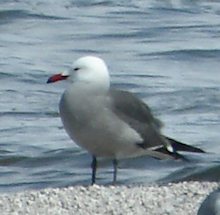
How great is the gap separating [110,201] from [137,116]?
1.17 m

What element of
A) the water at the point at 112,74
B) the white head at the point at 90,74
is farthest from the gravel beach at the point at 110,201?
the water at the point at 112,74

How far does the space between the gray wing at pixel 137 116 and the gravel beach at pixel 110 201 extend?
0.65 metres

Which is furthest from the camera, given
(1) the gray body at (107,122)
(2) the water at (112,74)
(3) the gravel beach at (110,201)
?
(2) the water at (112,74)

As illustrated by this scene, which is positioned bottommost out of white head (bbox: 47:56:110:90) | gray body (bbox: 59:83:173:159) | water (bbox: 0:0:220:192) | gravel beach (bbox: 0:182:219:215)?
water (bbox: 0:0:220:192)

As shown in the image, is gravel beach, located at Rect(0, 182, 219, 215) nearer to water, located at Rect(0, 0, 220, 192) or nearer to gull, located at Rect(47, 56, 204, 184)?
gull, located at Rect(47, 56, 204, 184)

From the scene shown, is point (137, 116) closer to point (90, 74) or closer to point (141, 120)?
point (141, 120)

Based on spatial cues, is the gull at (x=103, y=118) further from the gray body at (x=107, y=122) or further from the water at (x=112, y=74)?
the water at (x=112, y=74)

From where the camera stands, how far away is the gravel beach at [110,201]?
800 centimetres

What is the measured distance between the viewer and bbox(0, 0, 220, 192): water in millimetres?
11789

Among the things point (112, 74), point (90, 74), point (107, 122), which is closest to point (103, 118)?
point (107, 122)

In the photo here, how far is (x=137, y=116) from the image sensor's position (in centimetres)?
923

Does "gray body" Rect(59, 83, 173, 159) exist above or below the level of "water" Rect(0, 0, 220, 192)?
above

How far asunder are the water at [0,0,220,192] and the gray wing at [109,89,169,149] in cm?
178

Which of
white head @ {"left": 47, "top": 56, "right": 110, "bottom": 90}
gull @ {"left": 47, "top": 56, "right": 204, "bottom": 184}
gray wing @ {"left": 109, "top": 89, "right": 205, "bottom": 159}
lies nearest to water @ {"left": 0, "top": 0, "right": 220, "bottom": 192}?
gray wing @ {"left": 109, "top": 89, "right": 205, "bottom": 159}
